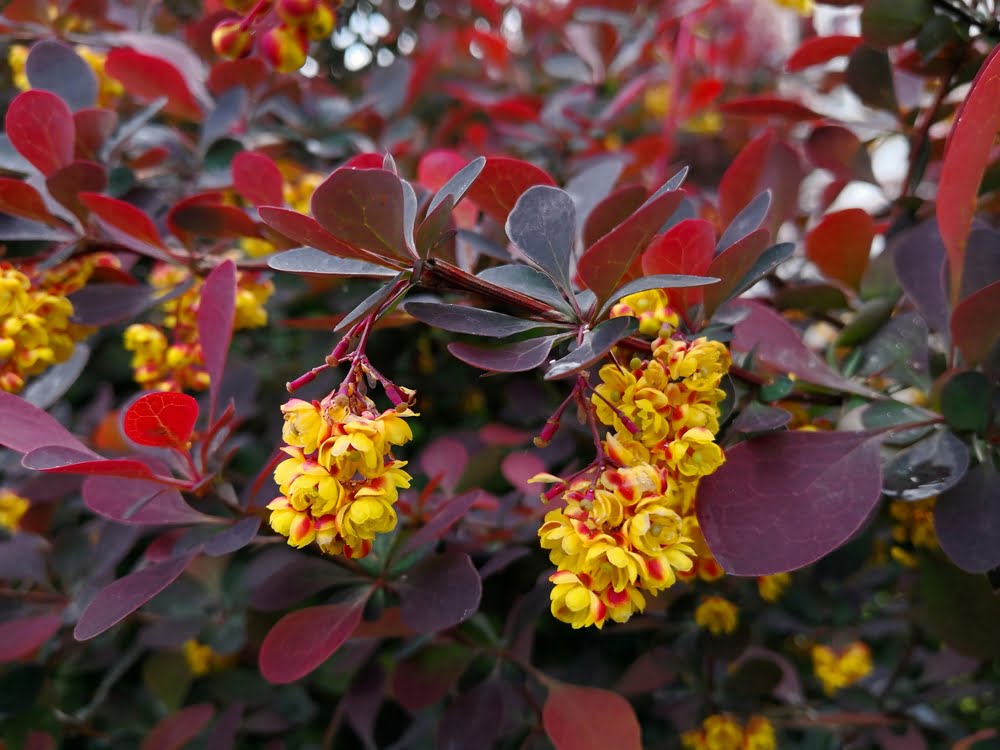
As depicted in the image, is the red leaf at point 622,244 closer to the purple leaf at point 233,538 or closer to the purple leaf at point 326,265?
the purple leaf at point 326,265

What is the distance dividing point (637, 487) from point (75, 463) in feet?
1.46

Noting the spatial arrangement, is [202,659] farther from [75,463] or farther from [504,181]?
[504,181]

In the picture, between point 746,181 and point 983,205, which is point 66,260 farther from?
point 983,205

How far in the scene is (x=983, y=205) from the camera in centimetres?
111

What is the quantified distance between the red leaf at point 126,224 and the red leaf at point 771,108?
2.57 ft

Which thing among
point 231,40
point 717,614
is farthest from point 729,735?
point 231,40

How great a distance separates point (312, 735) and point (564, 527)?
90 centimetres

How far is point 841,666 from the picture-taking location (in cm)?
127

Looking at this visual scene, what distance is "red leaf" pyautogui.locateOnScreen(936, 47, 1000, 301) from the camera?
1.95 feet

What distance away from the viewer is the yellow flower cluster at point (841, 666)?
4.13 ft

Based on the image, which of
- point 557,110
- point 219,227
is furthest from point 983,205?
point 219,227

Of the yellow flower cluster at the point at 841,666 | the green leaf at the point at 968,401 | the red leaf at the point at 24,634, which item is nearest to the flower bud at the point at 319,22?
the green leaf at the point at 968,401

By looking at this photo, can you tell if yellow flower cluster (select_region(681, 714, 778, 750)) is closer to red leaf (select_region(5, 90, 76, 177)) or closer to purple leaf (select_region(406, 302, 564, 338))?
purple leaf (select_region(406, 302, 564, 338))

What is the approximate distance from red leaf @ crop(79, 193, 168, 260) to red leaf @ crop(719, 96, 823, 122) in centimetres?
78
